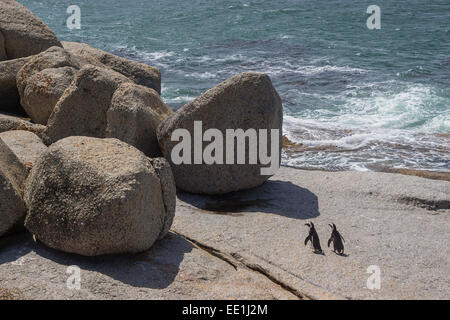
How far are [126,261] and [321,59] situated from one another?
63.6 feet

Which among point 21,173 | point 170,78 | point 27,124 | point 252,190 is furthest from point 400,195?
point 170,78

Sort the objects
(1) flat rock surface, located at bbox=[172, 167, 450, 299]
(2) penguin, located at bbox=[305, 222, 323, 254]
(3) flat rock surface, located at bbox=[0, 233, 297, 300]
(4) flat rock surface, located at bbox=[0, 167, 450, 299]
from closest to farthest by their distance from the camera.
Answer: (3) flat rock surface, located at bbox=[0, 233, 297, 300]
(4) flat rock surface, located at bbox=[0, 167, 450, 299]
(1) flat rock surface, located at bbox=[172, 167, 450, 299]
(2) penguin, located at bbox=[305, 222, 323, 254]

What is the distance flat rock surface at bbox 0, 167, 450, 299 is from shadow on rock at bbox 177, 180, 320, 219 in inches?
0.6

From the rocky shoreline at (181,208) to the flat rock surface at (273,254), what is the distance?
21mm

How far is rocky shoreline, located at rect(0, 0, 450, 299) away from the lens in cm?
599

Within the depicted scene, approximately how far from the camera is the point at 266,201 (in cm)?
877

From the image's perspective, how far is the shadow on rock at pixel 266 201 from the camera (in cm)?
837

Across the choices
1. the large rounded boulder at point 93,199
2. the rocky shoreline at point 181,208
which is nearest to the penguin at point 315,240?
the rocky shoreline at point 181,208

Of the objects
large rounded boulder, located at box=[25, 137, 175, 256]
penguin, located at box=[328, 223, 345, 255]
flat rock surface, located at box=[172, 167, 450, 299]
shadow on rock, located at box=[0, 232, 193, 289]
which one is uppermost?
large rounded boulder, located at box=[25, 137, 175, 256]

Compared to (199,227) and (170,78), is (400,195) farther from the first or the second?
(170,78)

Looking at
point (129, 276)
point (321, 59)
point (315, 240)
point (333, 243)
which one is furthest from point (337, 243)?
point (321, 59)

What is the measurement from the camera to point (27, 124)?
10.2 m

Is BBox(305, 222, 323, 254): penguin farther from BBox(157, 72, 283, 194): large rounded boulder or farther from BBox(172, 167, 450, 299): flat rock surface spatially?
BBox(157, 72, 283, 194): large rounded boulder

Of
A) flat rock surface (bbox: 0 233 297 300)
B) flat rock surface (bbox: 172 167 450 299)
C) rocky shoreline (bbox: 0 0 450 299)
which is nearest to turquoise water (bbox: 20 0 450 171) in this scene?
flat rock surface (bbox: 172 167 450 299)
